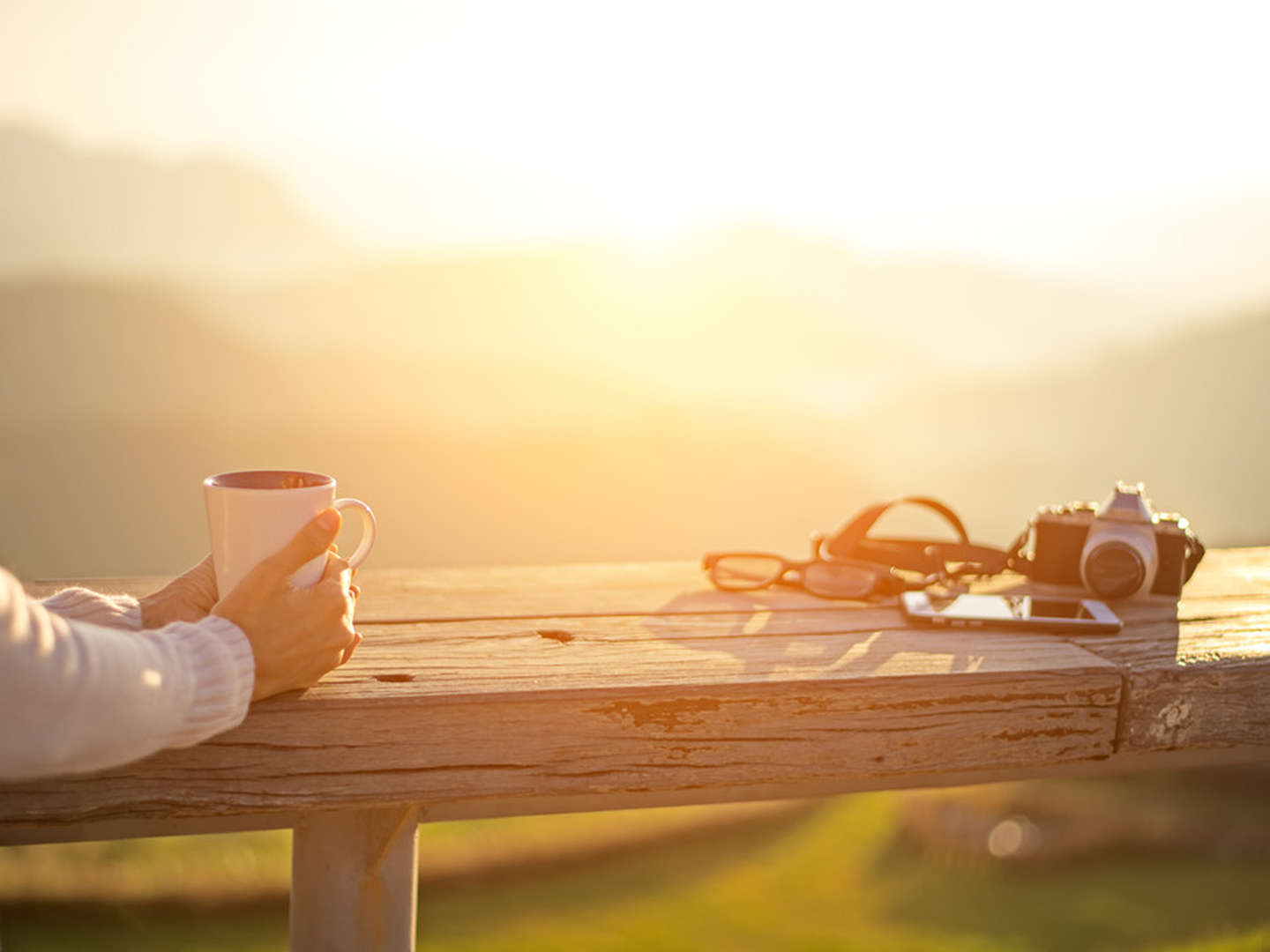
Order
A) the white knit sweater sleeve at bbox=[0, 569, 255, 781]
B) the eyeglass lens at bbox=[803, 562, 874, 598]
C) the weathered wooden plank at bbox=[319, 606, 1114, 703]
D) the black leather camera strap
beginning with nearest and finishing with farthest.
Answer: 1. the white knit sweater sleeve at bbox=[0, 569, 255, 781]
2. the weathered wooden plank at bbox=[319, 606, 1114, 703]
3. the eyeglass lens at bbox=[803, 562, 874, 598]
4. the black leather camera strap

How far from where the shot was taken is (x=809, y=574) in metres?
1.57

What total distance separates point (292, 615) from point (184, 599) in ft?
0.73

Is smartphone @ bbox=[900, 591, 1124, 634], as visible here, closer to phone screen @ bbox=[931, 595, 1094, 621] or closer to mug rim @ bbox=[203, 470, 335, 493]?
phone screen @ bbox=[931, 595, 1094, 621]

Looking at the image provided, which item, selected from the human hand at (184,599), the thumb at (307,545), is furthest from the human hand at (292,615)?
the human hand at (184,599)

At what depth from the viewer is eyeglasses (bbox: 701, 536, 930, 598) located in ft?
4.99

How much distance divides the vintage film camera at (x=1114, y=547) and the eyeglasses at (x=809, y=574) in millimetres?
224

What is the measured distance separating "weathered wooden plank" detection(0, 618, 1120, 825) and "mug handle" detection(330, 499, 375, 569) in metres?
0.12

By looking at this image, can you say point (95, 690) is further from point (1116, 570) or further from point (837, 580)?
point (1116, 570)

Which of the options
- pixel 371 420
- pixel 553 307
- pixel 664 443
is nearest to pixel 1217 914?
pixel 664 443

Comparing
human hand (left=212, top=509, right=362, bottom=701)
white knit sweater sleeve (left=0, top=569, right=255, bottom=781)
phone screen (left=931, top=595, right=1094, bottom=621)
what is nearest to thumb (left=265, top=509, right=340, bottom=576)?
human hand (left=212, top=509, right=362, bottom=701)

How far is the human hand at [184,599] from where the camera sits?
3.77ft

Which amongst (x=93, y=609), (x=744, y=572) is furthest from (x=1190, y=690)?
(x=93, y=609)

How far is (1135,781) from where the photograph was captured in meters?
4.64

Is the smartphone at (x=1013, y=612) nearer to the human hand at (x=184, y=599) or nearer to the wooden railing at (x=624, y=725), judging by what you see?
the wooden railing at (x=624, y=725)
